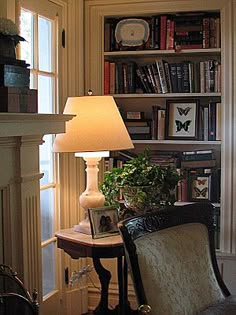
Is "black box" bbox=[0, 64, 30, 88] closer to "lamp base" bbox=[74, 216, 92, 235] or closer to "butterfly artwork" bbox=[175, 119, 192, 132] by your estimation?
"lamp base" bbox=[74, 216, 92, 235]

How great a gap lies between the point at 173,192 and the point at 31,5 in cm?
138

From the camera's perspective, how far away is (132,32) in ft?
12.2

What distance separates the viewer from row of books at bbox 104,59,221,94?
3605 mm

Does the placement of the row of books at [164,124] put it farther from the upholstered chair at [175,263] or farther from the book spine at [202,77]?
the upholstered chair at [175,263]

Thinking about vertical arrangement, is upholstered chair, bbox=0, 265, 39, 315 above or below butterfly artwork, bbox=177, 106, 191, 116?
below

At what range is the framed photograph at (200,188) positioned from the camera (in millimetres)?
3656

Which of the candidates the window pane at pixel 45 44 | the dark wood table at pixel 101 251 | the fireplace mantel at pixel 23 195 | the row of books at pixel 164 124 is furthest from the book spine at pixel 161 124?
the fireplace mantel at pixel 23 195

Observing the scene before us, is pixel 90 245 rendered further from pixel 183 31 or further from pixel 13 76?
pixel 183 31

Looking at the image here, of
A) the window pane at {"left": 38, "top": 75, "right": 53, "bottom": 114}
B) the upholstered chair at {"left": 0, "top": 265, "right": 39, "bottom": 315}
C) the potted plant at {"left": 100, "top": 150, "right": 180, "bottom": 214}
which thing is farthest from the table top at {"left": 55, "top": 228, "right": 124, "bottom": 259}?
the window pane at {"left": 38, "top": 75, "right": 53, "bottom": 114}

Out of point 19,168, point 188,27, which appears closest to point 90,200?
point 19,168

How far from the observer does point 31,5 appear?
10.0 ft

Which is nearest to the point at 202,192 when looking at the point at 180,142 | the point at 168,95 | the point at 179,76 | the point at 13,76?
the point at 180,142

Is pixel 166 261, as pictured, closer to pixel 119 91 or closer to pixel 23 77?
pixel 23 77

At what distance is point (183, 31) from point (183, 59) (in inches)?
9.5
